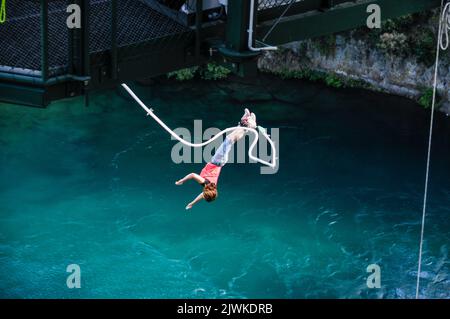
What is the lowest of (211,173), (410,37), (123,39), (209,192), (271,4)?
(209,192)

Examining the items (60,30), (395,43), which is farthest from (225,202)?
(60,30)

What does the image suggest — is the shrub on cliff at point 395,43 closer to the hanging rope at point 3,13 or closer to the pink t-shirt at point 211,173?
the pink t-shirt at point 211,173

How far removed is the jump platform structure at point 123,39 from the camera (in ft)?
39.7

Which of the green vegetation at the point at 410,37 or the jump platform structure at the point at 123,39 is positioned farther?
the green vegetation at the point at 410,37

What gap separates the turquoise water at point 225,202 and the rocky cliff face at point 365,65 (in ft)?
1.61

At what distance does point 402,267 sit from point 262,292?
2838mm

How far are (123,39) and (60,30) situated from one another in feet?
2.78

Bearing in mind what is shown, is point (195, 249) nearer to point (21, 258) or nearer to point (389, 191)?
point (21, 258)

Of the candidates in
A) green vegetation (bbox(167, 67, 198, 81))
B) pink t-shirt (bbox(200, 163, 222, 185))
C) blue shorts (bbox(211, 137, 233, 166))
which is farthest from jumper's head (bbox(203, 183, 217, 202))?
green vegetation (bbox(167, 67, 198, 81))

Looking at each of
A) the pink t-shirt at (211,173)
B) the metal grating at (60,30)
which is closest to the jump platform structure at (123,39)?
the metal grating at (60,30)

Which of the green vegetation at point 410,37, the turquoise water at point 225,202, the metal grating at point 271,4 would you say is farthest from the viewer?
the green vegetation at point 410,37

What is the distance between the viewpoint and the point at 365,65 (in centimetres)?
2652

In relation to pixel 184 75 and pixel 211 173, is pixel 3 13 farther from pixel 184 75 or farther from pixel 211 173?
pixel 184 75

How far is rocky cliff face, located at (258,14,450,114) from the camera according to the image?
84.2 ft
